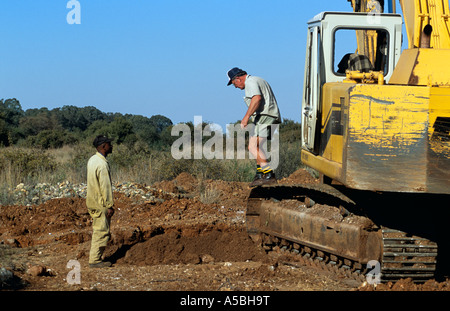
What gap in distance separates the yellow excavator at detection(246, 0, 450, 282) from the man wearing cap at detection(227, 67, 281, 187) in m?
0.28

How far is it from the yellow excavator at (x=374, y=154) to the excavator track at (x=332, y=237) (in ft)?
0.04

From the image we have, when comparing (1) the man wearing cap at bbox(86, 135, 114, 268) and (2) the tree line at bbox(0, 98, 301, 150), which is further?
(2) the tree line at bbox(0, 98, 301, 150)

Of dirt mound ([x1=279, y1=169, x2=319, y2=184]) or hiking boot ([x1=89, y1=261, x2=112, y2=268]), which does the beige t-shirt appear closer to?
hiking boot ([x1=89, y1=261, x2=112, y2=268])

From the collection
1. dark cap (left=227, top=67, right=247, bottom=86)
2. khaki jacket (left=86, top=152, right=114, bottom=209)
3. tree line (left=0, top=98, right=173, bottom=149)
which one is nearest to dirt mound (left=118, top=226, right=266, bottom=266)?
khaki jacket (left=86, top=152, right=114, bottom=209)

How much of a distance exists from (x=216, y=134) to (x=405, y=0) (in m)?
20.6

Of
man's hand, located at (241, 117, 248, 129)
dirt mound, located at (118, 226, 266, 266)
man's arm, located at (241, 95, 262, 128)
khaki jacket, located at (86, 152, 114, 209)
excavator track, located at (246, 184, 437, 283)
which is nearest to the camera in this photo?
excavator track, located at (246, 184, 437, 283)

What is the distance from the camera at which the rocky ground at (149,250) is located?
748cm

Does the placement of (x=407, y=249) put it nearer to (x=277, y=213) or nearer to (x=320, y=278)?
(x=320, y=278)

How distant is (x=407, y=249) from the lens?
22.4 ft

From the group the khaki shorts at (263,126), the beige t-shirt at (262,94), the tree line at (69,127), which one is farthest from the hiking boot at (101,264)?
the tree line at (69,127)

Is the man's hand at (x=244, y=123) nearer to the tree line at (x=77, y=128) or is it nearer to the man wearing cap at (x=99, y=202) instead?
the man wearing cap at (x=99, y=202)

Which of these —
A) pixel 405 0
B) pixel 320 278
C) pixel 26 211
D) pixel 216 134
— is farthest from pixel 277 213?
pixel 216 134

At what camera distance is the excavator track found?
685 centimetres

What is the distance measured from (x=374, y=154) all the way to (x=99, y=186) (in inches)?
156
